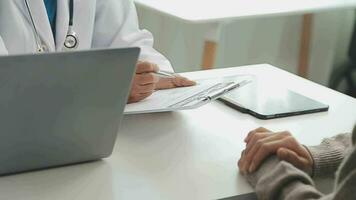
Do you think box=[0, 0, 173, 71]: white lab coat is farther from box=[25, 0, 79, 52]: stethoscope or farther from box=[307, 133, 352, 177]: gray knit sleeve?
box=[307, 133, 352, 177]: gray knit sleeve

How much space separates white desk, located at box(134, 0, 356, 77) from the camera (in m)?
2.24

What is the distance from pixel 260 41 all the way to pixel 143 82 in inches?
75.4

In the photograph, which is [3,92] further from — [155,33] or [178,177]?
[155,33]

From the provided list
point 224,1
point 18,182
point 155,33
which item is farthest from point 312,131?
point 155,33

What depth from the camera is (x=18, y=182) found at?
0.93 meters

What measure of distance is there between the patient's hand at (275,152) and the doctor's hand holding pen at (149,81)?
283mm

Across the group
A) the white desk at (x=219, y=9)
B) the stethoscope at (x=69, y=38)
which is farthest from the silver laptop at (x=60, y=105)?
the white desk at (x=219, y=9)

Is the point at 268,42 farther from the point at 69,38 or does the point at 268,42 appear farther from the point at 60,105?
the point at 60,105

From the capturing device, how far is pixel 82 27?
1460 millimetres

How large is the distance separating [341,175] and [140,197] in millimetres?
277

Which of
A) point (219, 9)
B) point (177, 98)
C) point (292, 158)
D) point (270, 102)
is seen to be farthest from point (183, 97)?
point (219, 9)

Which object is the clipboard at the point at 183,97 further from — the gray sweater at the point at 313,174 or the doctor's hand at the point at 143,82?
the gray sweater at the point at 313,174

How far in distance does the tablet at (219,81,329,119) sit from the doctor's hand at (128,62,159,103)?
164mm

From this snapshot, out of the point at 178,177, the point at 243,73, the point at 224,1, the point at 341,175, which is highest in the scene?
the point at 341,175
